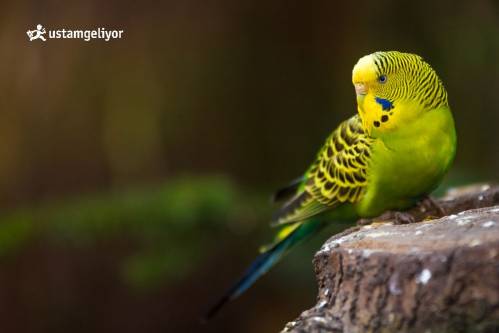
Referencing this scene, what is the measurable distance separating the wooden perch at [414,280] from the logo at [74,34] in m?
3.43

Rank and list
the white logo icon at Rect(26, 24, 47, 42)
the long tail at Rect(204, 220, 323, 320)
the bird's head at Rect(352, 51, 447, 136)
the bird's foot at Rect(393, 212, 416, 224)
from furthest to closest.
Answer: the white logo icon at Rect(26, 24, 47, 42)
the long tail at Rect(204, 220, 323, 320)
the bird's foot at Rect(393, 212, 416, 224)
the bird's head at Rect(352, 51, 447, 136)

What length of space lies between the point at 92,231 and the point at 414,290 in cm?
234

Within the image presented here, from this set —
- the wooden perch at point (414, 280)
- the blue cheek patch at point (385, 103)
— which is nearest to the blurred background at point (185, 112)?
the blue cheek patch at point (385, 103)

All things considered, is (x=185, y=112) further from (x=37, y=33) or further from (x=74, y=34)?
(x=37, y=33)

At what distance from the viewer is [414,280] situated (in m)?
2.41

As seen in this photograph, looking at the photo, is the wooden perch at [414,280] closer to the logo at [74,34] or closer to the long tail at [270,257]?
the long tail at [270,257]

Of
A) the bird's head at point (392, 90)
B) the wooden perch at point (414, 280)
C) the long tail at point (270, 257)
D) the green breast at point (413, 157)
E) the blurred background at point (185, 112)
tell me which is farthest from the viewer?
the blurred background at point (185, 112)

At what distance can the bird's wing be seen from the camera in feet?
11.9

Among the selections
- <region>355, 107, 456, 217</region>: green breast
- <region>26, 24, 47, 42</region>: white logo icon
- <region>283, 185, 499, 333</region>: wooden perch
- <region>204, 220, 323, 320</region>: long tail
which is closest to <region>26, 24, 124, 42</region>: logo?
<region>26, 24, 47, 42</region>: white logo icon

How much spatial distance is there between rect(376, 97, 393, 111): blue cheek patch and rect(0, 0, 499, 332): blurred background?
6.74ft

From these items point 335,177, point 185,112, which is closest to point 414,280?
point 335,177

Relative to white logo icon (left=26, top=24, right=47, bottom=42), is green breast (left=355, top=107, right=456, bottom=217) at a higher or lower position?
lower

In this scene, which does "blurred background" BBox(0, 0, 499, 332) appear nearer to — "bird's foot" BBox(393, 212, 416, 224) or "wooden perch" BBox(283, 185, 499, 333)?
"bird's foot" BBox(393, 212, 416, 224)

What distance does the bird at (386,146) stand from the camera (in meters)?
3.29
